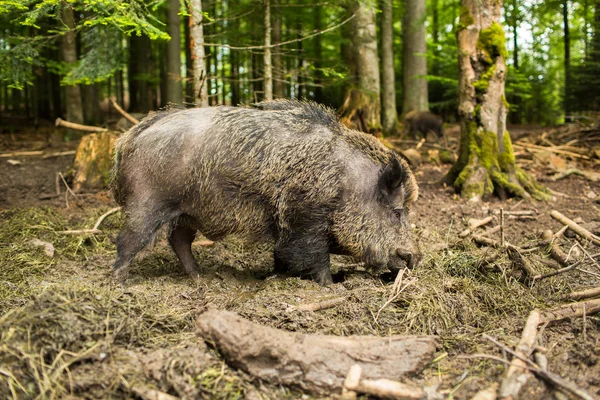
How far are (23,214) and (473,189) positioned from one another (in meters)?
6.55

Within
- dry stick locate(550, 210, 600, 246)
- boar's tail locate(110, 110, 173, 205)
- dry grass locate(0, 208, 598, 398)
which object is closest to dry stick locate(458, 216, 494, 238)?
dry grass locate(0, 208, 598, 398)

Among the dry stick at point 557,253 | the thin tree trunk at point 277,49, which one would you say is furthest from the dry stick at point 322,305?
the thin tree trunk at point 277,49

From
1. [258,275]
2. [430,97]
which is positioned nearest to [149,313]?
[258,275]

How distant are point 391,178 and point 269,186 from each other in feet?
3.91

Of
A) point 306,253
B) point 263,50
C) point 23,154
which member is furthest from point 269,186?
point 23,154

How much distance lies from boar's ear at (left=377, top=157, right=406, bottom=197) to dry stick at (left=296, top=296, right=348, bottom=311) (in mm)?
1301

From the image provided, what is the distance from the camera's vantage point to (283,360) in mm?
3395

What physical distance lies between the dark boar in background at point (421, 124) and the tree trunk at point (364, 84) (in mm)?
3959

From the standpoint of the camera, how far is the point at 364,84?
1177cm

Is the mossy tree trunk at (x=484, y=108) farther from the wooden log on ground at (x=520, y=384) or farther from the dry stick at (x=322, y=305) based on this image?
the wooden log on ground at (x=520, y=384)

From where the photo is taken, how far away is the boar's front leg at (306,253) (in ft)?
17.5

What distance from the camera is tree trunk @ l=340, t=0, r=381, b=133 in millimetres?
11477

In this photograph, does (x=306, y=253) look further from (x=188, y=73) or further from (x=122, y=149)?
(x=188, y=73)

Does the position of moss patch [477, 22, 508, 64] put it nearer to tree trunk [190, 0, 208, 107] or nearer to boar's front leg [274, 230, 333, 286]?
tree trunk [190, 0, 208, 107]
